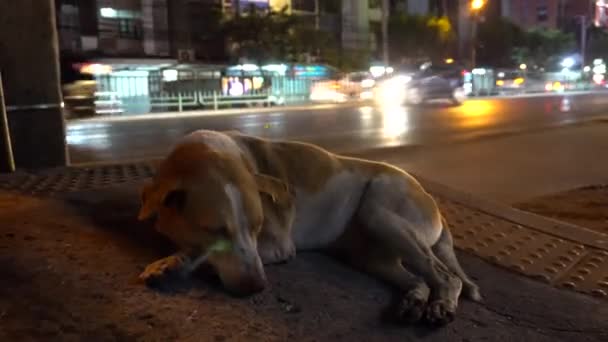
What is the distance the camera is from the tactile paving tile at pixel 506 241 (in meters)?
4.90

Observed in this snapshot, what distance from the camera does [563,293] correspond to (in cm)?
459

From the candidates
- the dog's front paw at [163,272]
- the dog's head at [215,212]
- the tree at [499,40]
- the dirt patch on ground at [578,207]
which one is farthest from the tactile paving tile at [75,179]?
the tree at [499,40]

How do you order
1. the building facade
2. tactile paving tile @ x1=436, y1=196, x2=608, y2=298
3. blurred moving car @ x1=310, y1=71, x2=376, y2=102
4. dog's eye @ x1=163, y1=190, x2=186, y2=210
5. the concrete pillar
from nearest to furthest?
dog's eye @ x1=163, y1=190, x2=186, y2=210
tactile paving tile @ x1=436, y1=196, x2=608, y2=298
the concrete pillar
the building facade
blurred moving car @ x1=310, y1=71, x2=376, y2=102

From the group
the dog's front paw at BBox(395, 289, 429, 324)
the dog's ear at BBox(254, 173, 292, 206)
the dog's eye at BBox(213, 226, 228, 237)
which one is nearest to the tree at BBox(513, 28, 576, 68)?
the dog's ear at BBox(254, 173, 292, 206)

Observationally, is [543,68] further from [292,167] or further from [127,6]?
[292,167]

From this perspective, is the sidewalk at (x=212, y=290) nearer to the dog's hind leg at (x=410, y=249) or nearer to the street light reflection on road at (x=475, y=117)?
the dog's hind leg at (x=410, y=249)

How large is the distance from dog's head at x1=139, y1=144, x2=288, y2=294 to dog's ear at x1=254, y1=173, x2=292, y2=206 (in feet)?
0.21

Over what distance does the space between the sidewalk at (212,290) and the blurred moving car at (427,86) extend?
2267cm

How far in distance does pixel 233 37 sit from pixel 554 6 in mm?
51105

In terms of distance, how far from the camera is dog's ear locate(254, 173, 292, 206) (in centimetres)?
362

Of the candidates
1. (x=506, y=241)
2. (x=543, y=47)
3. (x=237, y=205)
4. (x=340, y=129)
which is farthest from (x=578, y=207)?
(x=543, y=47)

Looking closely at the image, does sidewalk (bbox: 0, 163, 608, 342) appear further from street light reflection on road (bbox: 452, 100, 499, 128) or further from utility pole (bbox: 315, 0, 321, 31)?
utility pole (bbox: 315, 0, 321, 31)

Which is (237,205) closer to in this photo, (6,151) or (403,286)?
(403,286)

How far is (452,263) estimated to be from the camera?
421 cm
